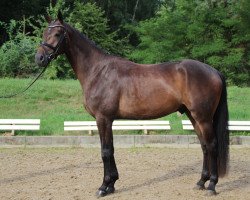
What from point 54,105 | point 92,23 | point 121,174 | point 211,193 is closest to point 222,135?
point 211,193

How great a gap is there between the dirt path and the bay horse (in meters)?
0.41

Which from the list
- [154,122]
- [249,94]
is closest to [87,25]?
[249,94]

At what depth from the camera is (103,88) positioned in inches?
255

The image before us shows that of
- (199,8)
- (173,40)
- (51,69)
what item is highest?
(199,8)

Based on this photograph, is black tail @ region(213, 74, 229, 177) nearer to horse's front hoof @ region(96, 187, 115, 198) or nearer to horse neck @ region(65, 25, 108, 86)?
horse's front hoof @ region(96, 187, 115, 198)

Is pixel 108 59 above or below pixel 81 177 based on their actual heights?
above

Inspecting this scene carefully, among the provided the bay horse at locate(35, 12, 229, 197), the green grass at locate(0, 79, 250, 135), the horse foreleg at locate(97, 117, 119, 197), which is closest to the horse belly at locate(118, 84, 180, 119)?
the bay horse at locate(35, 12, 229, 197)

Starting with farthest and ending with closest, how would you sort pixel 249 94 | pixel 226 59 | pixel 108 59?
pixel 226 59
pixel 249 94
pixel 108 59

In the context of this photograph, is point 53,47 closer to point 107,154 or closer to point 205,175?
point 107,154

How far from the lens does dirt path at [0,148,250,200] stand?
21.3ft

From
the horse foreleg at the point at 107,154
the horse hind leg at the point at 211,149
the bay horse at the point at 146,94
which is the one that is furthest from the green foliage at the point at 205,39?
the horse foreleg at the point at 107,154

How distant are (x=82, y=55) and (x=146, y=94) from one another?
1.14 meters

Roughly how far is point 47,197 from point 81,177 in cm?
136

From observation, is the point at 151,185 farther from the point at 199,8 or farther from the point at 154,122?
the point at 199,8
